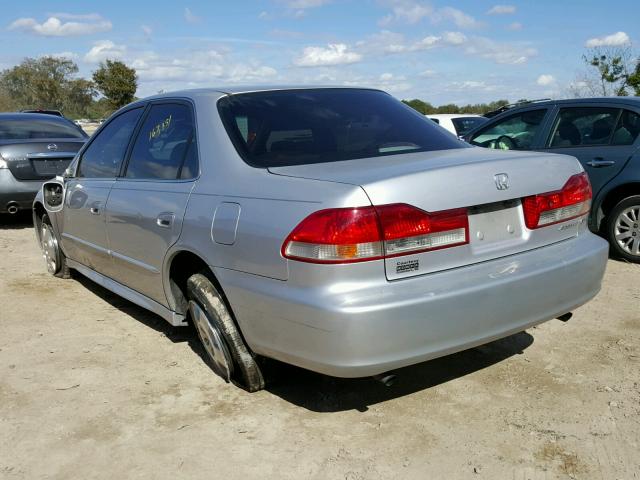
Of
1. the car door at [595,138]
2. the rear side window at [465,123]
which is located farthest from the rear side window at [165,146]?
the rear side window at [465,123]

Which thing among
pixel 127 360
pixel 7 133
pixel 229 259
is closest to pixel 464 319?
pixel 229 259

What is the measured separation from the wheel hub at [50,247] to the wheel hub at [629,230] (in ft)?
16.3

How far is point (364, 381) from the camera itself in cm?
361

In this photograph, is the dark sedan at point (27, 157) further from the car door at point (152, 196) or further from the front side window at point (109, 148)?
the car door at point (152, 196)

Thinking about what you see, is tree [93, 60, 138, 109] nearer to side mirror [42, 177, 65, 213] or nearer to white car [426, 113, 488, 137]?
white car [426, 113, 488, 137]

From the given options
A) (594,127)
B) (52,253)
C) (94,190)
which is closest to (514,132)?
(594,127)

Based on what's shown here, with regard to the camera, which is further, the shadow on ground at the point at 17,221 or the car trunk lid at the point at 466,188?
the shadow on ground at the point at 17,221

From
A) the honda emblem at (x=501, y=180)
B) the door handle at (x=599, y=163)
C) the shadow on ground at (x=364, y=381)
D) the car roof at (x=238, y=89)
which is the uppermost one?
the car roof at (x=238, y=89)

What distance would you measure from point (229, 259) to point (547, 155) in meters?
1.67

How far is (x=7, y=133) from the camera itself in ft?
28.4

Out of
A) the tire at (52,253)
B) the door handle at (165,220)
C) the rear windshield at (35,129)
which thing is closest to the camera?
the door handle at (165,220)

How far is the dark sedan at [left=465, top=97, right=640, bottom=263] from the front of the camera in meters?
5.93

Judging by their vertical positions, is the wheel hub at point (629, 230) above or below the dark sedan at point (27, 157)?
below

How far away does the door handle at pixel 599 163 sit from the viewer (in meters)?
5.99
